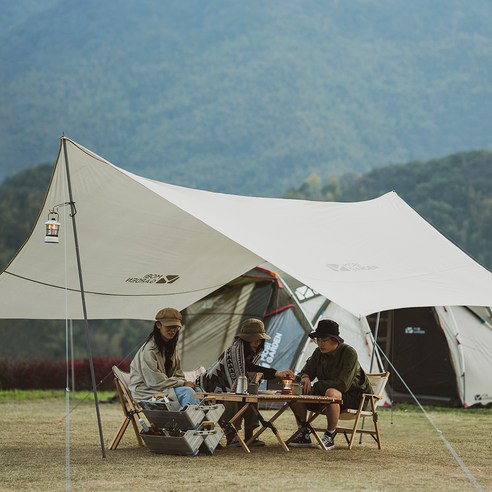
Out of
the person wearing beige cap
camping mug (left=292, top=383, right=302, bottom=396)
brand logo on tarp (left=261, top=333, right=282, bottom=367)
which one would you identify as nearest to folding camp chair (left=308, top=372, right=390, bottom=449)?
camping mug (left=292, top=383, right=302, bottom=396)

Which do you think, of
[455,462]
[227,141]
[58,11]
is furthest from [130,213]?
[58,11]

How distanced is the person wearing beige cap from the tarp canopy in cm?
65

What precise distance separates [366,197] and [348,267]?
1430 inches

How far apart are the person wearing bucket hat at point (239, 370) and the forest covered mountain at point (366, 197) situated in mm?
23428

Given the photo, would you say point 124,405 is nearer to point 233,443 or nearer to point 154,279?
point 233,443

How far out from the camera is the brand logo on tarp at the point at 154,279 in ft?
23.6

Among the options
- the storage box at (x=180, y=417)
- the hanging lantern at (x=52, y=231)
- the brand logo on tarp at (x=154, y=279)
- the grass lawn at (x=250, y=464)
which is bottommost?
the grass lawn at (x=250, y=464)

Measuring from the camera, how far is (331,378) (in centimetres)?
611

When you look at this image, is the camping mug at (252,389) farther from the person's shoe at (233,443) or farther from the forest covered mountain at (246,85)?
the forest covered mountain at (246,85)

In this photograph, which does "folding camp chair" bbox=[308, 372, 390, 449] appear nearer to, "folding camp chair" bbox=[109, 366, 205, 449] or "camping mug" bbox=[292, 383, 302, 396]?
"camping mug" bbox=[292, 383, 302, 396]

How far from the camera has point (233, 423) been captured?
5.91m

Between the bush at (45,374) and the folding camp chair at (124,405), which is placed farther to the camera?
the bush at (45,374)

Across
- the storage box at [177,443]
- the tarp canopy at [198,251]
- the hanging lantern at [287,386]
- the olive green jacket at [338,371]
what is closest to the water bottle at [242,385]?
the hanging lantern at [287,386]

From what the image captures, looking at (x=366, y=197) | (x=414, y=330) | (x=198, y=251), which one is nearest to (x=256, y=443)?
(x=198, y=251)
